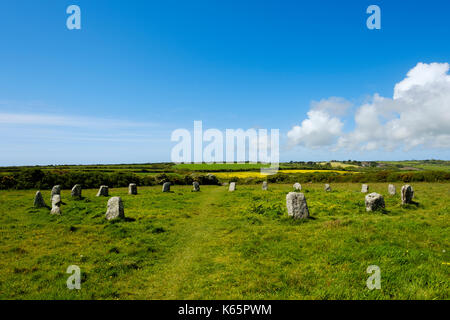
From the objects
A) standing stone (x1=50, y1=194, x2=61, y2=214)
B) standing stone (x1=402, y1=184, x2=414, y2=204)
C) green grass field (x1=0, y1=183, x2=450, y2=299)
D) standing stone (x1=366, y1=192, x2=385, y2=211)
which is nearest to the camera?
green grass field (x1=0, y1=183, x2=450, y2=299)

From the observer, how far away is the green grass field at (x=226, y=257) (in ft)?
21.9

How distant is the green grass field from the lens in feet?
21.9

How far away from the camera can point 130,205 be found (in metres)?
21.0

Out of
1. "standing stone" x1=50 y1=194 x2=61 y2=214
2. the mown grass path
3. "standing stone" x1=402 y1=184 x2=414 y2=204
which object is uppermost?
"standing stone" x1=402 y1=184 x2=414 y2=204

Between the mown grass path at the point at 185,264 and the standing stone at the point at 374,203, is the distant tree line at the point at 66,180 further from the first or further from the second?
the standing stone at the point at 374,203

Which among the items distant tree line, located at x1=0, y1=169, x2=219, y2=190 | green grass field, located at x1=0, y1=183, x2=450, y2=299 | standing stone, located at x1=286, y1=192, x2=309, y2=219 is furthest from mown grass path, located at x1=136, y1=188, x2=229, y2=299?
distant tree line, located at x1=0, y1=169, x2=219, y2=190

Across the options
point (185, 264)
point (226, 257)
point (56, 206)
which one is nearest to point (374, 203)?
point (226, 257)

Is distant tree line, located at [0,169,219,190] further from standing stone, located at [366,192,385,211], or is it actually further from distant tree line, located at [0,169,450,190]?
standing stone, located at [366,192,385,211]

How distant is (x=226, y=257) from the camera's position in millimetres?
9320
